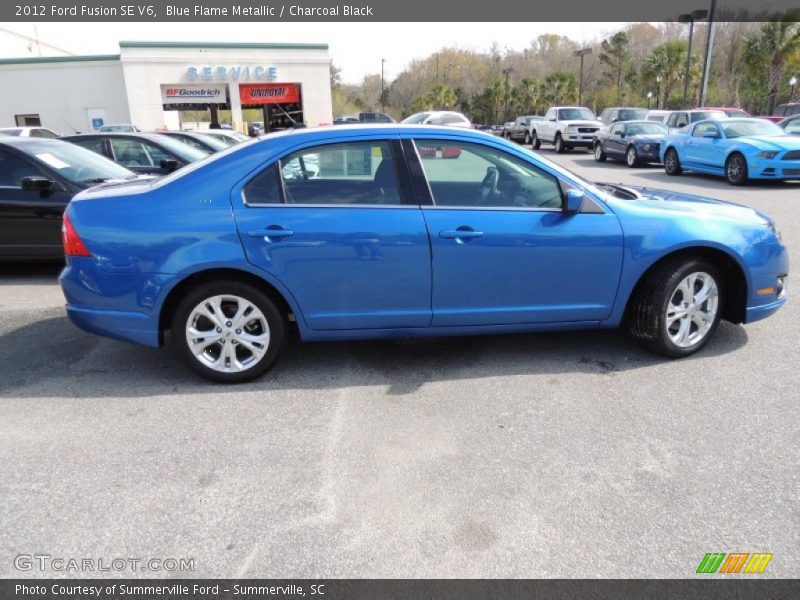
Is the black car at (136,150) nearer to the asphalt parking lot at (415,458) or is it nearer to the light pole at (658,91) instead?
the asphalt parking lot at (415,458)

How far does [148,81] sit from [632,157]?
2427 centimetres

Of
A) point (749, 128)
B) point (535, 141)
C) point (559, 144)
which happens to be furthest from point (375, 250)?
point (535, 141)

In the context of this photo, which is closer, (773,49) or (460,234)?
(460,234)

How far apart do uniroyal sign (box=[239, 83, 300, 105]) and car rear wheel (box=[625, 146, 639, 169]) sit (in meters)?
19.6

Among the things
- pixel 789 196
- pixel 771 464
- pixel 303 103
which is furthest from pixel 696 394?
pixel 303 103

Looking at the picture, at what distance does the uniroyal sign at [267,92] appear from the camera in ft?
106

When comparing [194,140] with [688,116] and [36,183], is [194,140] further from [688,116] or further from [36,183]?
[688,116]

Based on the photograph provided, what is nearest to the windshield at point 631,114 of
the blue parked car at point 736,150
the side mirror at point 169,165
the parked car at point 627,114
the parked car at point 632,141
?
the parked car at point 627,114

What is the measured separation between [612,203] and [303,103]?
1226 inches

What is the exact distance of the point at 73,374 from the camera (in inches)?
164

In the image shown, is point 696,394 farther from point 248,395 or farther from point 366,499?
point 248,395

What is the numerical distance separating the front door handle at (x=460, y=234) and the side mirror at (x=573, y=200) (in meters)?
0.60

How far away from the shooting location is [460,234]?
12.4 feet

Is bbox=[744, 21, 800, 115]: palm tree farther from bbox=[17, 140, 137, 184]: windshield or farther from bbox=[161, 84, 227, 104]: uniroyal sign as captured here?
bbox=[17, 140, 137, 184]: windshield
